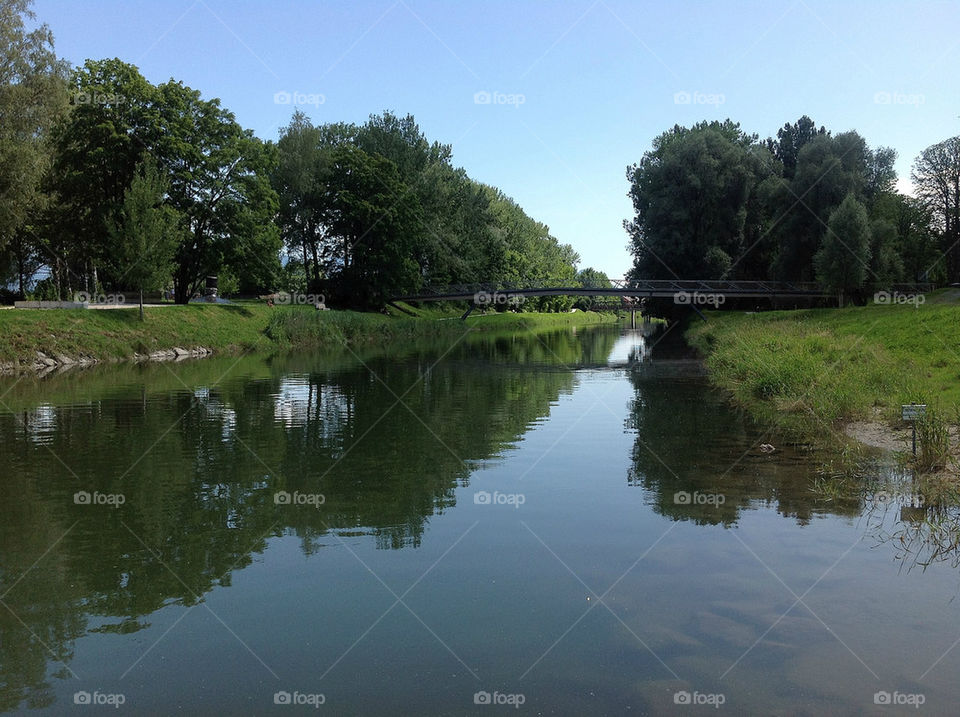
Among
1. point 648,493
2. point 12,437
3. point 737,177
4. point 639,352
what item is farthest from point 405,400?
point 737,177

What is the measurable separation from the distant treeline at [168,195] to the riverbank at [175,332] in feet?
10.2

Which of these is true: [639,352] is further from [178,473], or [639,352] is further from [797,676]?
[797,676]

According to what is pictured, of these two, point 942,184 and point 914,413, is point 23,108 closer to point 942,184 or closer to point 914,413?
point 914,413

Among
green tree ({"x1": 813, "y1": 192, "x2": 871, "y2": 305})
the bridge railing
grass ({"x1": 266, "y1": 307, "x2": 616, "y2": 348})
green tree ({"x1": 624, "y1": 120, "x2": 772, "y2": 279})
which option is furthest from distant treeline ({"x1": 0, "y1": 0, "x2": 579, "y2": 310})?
green tree ({"x1": 813, "y1": 192, "x2": 871, "y2": 305})

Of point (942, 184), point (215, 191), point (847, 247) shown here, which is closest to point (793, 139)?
point (942, 184)

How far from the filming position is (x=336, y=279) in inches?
2975

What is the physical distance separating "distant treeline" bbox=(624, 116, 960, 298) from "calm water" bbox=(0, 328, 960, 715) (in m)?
42.8

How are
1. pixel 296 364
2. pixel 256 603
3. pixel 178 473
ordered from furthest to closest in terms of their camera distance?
pixel 296 364
pixel 178 473
pixel 256 603

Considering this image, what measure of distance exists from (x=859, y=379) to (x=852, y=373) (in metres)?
1.08

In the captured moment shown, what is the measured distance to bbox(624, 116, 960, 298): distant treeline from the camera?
5628 centimetres

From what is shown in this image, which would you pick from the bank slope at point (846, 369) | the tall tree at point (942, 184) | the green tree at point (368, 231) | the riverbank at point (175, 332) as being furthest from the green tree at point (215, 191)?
the tall tree at point (942, 184)

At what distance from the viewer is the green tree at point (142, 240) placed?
154 ft

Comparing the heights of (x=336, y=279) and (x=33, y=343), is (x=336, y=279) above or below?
above

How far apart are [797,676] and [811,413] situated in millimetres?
14160
